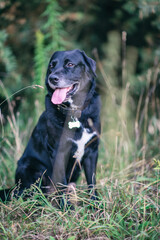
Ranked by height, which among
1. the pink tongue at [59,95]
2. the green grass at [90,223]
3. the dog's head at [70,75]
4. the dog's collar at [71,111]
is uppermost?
the dog's head at [70,75]

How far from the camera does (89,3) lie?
176 inches

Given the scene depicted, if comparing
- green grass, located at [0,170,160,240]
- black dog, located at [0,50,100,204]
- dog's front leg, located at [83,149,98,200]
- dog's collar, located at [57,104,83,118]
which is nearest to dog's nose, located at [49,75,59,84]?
black dog, located at [0,50,100,204]

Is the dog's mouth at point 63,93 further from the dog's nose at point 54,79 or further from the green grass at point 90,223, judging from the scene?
the green grass at point 90,223

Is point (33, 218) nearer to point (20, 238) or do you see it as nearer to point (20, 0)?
point (20, 238)

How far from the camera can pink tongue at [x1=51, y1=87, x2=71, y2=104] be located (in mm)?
2202

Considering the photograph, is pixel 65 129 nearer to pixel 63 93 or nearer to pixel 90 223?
pixel 63 93

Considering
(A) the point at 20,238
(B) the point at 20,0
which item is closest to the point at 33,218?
(A) the point at 20,238

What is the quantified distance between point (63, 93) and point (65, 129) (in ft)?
1.09

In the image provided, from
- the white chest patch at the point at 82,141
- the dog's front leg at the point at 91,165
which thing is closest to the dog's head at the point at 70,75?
the white chest patch at the point at 82,141

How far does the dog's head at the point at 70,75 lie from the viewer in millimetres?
2276

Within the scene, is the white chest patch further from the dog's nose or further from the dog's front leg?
the dog's nose

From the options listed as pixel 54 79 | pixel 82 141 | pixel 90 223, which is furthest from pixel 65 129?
pixel 90 223

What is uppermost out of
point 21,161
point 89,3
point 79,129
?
point 89,3

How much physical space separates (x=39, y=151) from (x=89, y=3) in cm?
319
